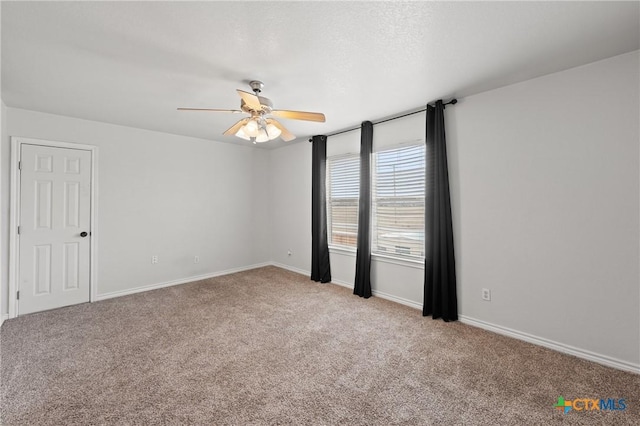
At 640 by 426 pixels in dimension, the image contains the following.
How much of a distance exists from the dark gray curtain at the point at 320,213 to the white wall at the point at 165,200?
1.56 m

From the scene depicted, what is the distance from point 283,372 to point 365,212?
2357 millimetres

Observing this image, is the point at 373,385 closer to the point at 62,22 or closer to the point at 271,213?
the point at 62,22

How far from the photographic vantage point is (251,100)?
7.48 ft

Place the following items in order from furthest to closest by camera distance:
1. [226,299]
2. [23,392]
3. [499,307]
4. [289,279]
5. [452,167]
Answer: [289,279]
[226,299]
[452,167]
[499,307]
[23,392]

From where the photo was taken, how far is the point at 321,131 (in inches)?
174

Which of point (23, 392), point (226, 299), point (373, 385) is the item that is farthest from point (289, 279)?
point (23, 392)

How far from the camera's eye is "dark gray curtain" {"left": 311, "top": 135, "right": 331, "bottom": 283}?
4609mm

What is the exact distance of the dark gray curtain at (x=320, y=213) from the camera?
4.61 meters

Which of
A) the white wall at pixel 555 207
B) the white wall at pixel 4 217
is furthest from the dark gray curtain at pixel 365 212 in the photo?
the white wall at pixel 4 217

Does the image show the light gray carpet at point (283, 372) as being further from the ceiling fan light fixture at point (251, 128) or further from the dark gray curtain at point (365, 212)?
the ceiling fan light fixture at point (251, 128)

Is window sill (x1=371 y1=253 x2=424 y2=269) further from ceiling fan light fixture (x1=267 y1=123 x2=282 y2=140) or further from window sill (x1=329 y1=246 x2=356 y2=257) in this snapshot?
ceiling fan light fixture (x1=267 y1=123 x2=282 y2=140)

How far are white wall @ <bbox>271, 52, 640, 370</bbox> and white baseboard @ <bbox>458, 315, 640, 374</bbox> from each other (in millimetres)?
13

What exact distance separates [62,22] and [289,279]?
4.00 m

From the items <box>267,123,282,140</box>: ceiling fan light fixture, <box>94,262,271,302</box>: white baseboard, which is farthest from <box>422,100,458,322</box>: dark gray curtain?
<box>94,262,271,302</box>: white baseboard
